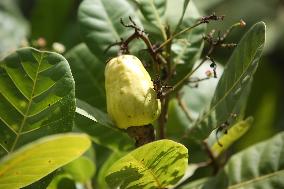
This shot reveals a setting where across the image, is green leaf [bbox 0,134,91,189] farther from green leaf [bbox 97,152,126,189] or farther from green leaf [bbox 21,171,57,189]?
green leaf [bbox 97,152,126,189]

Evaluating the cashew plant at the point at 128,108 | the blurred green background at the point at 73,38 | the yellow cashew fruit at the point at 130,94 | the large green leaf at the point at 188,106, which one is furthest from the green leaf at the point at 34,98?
the blurred green background at the point at 73,38

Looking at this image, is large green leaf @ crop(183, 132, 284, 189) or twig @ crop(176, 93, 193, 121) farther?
twig @ crop(176, 93, 193, 121)

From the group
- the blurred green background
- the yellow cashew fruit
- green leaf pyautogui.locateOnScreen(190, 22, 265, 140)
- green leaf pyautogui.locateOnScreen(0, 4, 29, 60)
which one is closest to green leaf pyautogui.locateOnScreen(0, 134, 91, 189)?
the yellow cashew fruit

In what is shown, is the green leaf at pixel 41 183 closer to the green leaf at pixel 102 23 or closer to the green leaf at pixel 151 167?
the green leaf at pixel 151 167

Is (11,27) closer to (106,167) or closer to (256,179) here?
(106,167)

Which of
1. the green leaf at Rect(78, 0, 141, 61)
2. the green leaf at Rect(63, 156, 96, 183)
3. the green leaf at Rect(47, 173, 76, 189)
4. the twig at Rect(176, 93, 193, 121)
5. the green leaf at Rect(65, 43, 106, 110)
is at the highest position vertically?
the green leaf at Rect(78, 0, 141, 61)

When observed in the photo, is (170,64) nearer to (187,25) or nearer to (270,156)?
(187,25)
